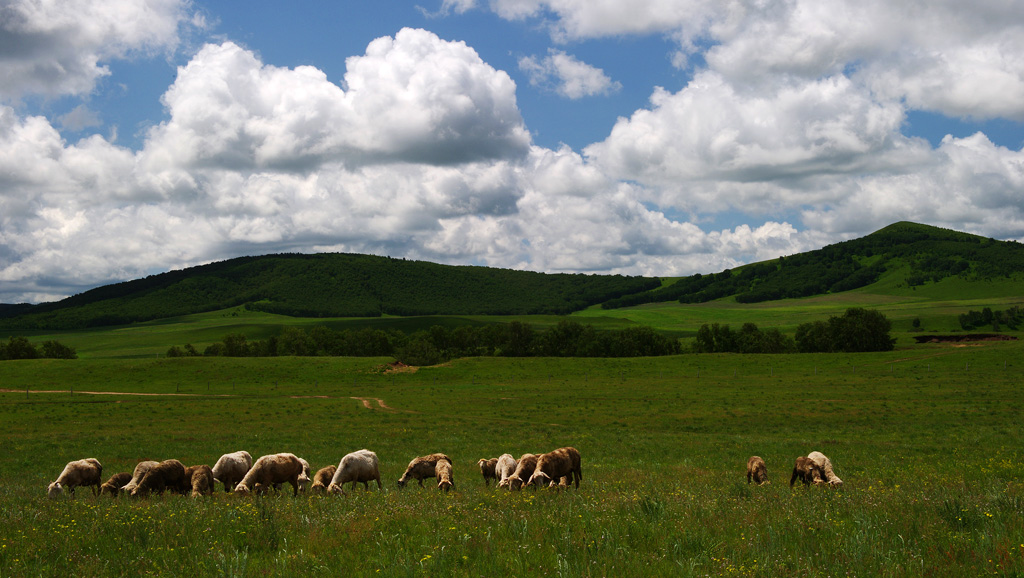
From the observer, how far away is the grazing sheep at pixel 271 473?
16.5m

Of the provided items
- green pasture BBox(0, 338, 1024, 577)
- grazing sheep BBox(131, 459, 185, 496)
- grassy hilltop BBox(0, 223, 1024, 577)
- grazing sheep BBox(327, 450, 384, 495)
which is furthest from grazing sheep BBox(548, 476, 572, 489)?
grazing sheep BBox(131, 459, 185, 496)

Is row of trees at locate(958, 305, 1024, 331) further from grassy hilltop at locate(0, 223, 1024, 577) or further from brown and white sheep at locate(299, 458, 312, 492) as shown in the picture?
brown and white sheep at locate(299, 458, 312, 492)

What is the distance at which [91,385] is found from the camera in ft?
263

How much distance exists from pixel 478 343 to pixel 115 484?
12081 centimetres

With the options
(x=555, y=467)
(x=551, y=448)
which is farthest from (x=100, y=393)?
(x=555, y=467)

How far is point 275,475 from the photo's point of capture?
56.3 feet

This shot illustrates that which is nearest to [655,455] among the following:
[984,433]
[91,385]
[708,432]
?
[708,432]

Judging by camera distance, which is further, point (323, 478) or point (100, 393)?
point (100, 393)

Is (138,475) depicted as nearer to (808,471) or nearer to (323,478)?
(323,478)

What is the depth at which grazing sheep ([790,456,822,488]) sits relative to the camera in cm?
1616

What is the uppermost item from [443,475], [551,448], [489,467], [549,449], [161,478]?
[161,478]

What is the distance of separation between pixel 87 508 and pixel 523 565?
9539 millimetres

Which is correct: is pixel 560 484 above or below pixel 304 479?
above

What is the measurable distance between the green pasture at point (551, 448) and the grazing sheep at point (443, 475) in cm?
67
